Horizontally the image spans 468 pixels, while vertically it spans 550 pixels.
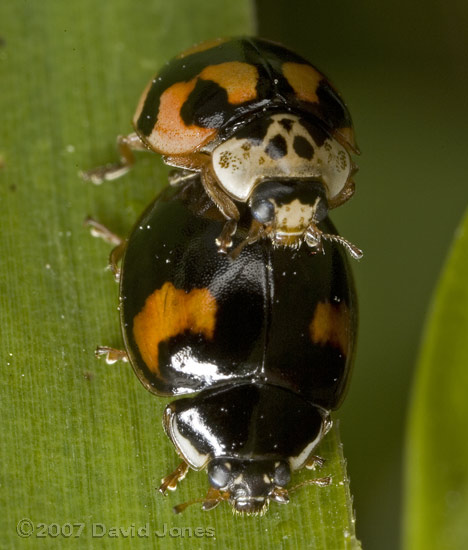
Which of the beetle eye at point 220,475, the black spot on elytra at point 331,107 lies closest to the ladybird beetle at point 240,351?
the beetle eye at point 220,475

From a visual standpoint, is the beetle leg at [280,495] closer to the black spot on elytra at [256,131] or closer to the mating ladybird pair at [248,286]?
the mating ladybird pair at [248,286]

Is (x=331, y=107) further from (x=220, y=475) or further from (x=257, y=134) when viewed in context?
(x=220, y=475)

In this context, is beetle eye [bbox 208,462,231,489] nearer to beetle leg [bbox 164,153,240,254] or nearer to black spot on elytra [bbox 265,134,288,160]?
beetle leg [bbox 164,153,240,254]

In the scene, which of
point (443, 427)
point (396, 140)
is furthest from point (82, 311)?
point (396, 140)

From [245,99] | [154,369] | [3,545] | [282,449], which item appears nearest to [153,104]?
[245,99]

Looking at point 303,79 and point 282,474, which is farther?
point 303,79
